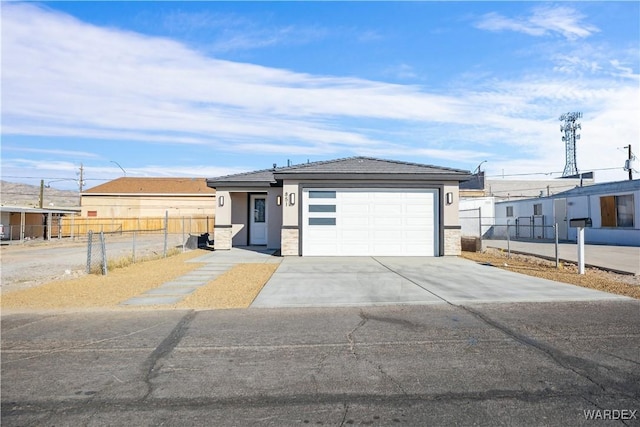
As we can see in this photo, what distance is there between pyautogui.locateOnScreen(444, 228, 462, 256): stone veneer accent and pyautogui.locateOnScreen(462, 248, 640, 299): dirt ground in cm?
94

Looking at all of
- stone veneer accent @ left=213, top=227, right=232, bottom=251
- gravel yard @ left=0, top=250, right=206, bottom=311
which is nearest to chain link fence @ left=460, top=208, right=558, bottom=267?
stone veneer accent @ left=213, top=227, right=232, bottom=251

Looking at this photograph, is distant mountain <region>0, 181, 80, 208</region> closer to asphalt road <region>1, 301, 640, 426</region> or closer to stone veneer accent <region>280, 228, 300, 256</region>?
stone veneer accent <region>280, 228, 300, 256</region>

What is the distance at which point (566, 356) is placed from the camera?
5.02 m

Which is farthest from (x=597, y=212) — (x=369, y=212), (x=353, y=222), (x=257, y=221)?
(x=257, y=221)

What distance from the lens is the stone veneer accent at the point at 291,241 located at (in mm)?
16469

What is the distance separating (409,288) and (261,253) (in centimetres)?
937

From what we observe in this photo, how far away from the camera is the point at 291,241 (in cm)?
1648

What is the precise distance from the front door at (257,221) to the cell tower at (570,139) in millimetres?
49362

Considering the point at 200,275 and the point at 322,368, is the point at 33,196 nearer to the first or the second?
the point at 200,275

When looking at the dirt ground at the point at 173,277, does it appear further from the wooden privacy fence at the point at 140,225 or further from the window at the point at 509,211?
the wooden privacy fence at the point at 140,225

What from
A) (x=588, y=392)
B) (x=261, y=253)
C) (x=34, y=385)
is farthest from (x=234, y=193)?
(x=588, y=392)

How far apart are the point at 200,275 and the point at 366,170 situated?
25.0ft

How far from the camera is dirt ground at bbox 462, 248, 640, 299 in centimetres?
972

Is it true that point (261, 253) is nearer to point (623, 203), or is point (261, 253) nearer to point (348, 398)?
point (348, 398)
